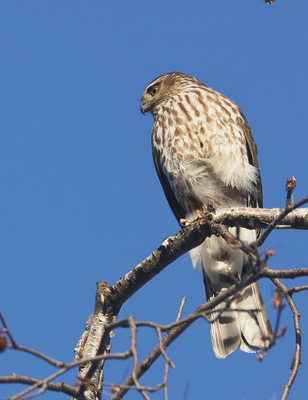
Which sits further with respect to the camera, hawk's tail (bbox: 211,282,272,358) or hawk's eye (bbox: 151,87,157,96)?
hawk's eye (bbox: 151,87,157,96)

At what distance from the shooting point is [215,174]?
5008 millimetres

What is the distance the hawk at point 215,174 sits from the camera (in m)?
4.82

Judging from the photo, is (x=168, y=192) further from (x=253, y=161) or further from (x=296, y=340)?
(x=296, y=340)

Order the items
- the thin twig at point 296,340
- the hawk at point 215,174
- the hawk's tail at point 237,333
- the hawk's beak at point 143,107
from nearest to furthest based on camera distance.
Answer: the thin twig at point 296,340 → the hawk's tail at point 237,333 → the hawk at point 215,174 → the hawk's beak at point 143,107

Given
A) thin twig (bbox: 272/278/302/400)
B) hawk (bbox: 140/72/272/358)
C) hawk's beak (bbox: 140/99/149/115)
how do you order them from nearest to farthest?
thin twig (bbox: 272/278/302/400), hawk (bbox: 140/72/272/358), hawk's beak (bbox: 140/99/149/115)

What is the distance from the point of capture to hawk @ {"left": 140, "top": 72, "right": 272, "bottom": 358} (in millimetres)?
4824

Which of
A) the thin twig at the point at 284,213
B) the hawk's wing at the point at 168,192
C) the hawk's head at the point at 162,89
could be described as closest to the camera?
the thin twig at the point at 284,213

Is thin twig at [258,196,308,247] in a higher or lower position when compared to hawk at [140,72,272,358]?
lower

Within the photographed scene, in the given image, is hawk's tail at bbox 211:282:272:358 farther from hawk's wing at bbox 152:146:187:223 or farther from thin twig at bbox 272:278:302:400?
thin twig at bbox 272:278:302:400

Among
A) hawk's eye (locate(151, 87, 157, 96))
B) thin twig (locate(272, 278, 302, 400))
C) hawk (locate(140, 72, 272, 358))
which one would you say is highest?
hawk's eye (locate(151, 87, 157, 96))

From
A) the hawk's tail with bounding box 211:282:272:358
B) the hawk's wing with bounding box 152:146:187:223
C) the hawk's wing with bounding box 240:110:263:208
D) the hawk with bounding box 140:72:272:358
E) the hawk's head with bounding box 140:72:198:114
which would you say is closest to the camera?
the hawk's tail with bounding box 211:282:272:358

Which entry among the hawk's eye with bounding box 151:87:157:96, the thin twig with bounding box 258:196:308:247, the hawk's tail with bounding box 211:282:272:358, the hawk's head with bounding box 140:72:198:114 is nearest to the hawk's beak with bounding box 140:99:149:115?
the hawk's head with bounding box 140:72:198:114

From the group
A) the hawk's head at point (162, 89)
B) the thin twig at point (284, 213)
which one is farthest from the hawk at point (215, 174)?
the thin twig at point (284, 213)

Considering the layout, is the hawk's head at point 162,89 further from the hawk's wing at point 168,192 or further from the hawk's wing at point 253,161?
the hawk's wing at point 253,161
